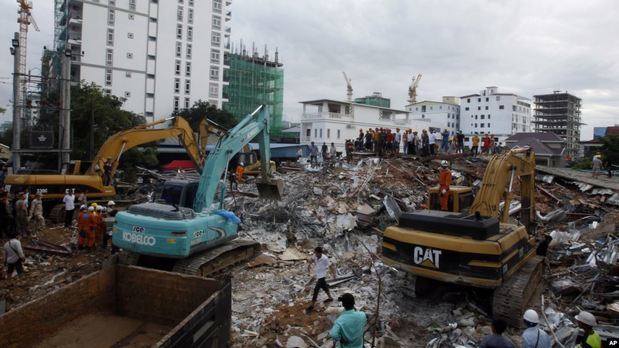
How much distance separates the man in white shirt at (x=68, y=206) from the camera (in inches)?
520

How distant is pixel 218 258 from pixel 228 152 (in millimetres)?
2484

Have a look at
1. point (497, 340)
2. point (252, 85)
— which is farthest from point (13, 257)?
point (252, 85)

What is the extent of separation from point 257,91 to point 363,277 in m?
64.6

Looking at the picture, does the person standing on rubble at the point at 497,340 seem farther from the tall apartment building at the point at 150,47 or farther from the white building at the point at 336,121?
the tall apartment building at the point at 150,47

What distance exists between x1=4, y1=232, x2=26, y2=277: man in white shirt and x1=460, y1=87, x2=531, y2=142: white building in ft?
287

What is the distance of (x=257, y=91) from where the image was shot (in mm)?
71062

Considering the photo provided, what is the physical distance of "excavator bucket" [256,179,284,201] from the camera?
40.7 ft

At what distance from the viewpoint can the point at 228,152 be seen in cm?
1030

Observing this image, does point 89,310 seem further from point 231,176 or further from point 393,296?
point 231,176

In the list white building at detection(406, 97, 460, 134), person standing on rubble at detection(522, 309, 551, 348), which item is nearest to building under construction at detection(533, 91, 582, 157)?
white building at detection(406, 97, 460, 134)

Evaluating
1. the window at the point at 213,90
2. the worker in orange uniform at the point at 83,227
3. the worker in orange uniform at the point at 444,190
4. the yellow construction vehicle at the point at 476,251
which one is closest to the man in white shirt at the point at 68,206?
the worker in orange uniform at the point at 83,227

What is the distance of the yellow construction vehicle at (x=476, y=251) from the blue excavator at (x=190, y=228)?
146 inches

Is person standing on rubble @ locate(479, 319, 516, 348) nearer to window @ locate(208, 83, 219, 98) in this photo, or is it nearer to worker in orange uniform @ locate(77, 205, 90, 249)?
worker in orange uniform @ locate(77, 205, 90, 249)

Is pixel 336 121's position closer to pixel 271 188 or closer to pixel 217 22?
pixel 217 22
